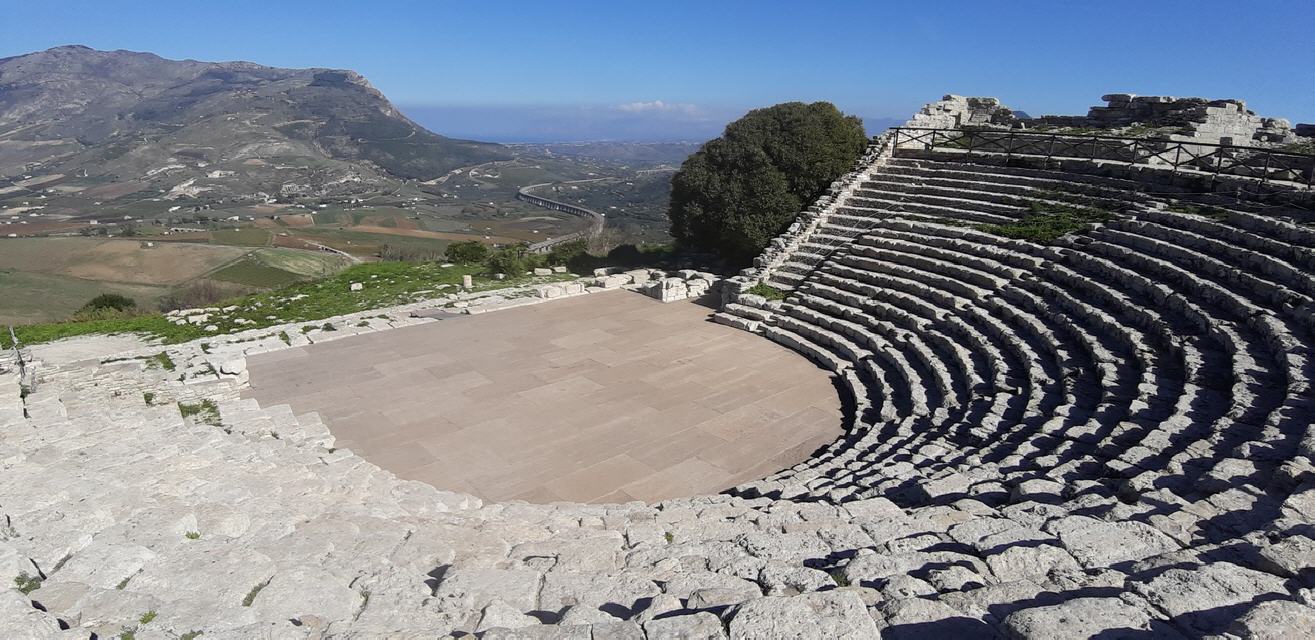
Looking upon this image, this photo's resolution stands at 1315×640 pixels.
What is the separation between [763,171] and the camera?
18.8 m

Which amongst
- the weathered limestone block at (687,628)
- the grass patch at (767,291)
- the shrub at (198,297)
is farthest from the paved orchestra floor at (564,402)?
the shrub at (198,297)

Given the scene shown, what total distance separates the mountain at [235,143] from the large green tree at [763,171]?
8982 cm

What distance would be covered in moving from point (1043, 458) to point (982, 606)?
13.3ft

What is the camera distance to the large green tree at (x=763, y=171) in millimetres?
18719

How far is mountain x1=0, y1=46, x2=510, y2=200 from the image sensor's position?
3937 inches

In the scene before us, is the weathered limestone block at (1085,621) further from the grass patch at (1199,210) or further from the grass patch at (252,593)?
the grass patch at (1199,210)

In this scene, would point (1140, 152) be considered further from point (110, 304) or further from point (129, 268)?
point (129, 268)

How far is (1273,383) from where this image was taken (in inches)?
273

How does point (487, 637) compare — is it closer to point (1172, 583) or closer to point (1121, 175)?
point (1172, 583)

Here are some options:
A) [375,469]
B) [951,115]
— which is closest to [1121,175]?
[951,115]

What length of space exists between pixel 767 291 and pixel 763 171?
4.85 metres

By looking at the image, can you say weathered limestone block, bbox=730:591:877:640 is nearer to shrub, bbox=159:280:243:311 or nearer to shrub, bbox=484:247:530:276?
shrub, bbox=484:247:530:276

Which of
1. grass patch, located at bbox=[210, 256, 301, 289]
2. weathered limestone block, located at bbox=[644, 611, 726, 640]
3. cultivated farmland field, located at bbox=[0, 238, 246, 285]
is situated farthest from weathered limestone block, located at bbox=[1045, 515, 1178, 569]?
cultivated farmland field, located at bbox=[0, 238, 246, 285]

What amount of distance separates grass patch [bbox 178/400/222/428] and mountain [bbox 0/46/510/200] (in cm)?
9570
